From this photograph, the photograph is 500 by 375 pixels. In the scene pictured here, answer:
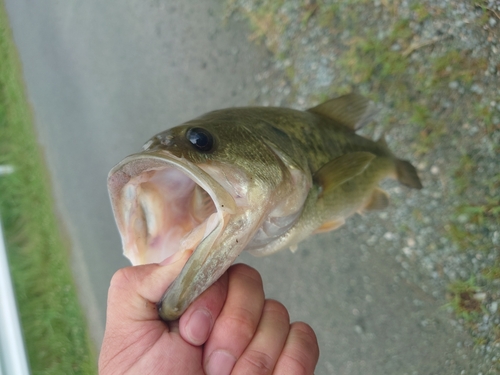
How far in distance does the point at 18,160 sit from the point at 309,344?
14.0ft

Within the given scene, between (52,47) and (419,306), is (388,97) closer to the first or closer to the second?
(419,306)

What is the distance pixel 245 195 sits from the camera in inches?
44.1

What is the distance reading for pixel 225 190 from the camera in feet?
3.48

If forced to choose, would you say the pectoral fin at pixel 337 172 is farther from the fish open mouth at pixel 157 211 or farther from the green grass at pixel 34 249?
the green grass at pixel 34 249

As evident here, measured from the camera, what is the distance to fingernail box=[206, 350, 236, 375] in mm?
1104

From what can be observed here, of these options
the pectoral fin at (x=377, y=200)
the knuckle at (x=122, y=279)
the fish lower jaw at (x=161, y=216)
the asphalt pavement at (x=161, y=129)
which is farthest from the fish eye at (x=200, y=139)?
the asphalt pavement at (x=161, y=129)

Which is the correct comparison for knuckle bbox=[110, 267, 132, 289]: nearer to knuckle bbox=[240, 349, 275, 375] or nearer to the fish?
the fish

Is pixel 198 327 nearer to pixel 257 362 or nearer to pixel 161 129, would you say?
pixel 257 362

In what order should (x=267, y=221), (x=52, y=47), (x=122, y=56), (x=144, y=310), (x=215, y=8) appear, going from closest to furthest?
1. (x=144, y=310)
2. (x=267, y=221)
3. (x=215, y=8)
4. (x=122, y=56)
5. (x=52, y=47)

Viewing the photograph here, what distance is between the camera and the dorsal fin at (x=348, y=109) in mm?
1808

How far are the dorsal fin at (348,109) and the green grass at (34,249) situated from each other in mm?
3232

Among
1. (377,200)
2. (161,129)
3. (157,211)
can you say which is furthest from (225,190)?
(161,129)

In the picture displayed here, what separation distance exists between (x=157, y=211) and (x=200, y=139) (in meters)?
0.31

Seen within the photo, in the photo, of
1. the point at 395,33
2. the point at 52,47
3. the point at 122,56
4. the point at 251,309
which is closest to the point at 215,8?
the point at 122,56
